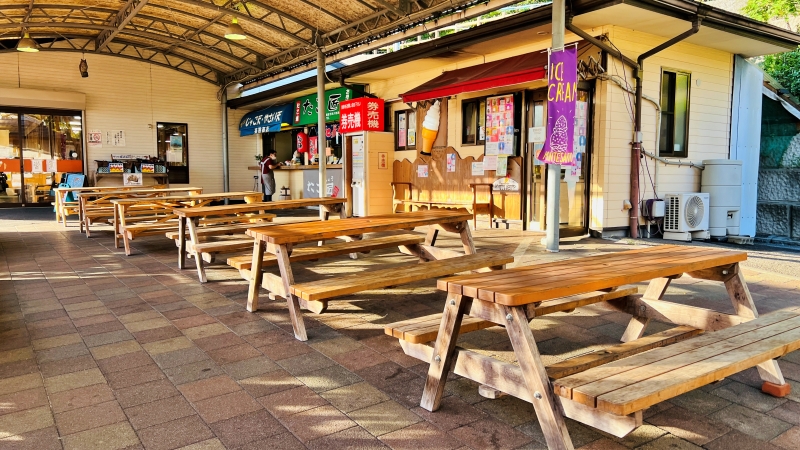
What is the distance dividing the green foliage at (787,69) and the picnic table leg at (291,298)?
11.7m

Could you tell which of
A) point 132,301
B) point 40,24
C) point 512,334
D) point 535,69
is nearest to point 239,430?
point 512,334

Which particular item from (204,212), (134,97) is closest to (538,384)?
(204,212)

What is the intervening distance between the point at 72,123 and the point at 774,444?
17.4m

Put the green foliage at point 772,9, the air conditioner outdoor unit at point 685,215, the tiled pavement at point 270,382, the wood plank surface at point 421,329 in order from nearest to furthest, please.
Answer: the tiled pavement at point 270,382
the wood plank surface at point 421,329
the air conditioner outdoor unit at point 685,215
the green foliage at point 772,9

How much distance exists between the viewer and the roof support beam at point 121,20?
10791 millimetres

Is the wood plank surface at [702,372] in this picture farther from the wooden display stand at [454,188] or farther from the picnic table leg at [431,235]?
the wooden display stand at [454,188]

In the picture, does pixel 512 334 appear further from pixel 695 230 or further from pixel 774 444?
pixel 695 230

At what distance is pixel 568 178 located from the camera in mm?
8055

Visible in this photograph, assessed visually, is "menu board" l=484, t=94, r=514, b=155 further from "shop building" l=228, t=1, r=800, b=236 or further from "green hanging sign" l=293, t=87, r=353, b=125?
"green hanging sign" l=293, t=87, r=353, b=125

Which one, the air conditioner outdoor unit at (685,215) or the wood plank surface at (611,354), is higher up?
the air conditioner outdoor unit at (685,215)

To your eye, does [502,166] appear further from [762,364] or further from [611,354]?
[611,354]

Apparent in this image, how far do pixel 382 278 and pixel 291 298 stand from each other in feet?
1.97

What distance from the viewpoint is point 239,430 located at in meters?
2.33

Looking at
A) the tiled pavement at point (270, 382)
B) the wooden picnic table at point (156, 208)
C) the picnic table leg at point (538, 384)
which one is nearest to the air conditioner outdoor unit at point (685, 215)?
the tiled pavement at point (270, 382)
